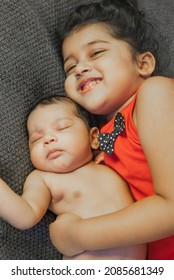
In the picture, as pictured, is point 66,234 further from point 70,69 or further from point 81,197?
point 70,69

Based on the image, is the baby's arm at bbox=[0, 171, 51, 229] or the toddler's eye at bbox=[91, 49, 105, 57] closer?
the baby's arm at bbox=[0, 171, 51, 229]

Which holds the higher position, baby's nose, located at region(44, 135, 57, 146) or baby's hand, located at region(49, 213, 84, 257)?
baby's nose, located at region(44, 135, 57, 146)

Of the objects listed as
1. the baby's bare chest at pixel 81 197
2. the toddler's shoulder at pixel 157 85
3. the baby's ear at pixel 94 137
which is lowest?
the baby's bare chest at pixel 81 197

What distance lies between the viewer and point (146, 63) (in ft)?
3.64

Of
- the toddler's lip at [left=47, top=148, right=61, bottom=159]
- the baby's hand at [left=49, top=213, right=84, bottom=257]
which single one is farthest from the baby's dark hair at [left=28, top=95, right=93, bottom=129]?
the baby's hand at [left=49, top=213, right=84, bottom=257]

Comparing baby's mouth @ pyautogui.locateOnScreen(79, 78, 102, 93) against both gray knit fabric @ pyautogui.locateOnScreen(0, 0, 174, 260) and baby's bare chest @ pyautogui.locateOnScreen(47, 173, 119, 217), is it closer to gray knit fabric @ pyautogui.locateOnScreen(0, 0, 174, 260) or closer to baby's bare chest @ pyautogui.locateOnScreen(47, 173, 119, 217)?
gray knit fabric @ pyautogui.locateOnScreen(0, 0, 174, 260)

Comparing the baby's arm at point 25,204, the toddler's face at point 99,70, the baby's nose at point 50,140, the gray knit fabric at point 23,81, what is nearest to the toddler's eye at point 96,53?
the toddler's face at point 99,70

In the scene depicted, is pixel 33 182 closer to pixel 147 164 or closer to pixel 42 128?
pixel 42 128

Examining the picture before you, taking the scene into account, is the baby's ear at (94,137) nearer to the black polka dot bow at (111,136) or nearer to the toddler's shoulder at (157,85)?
the black polka dot bow at (111,136)

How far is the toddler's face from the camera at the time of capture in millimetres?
1028

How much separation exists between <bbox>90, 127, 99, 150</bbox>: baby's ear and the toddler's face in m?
0.05

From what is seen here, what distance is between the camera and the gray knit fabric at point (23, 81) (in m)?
0.99

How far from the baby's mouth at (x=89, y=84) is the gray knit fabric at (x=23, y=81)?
0.33 feet

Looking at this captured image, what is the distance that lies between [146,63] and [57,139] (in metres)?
0.30
